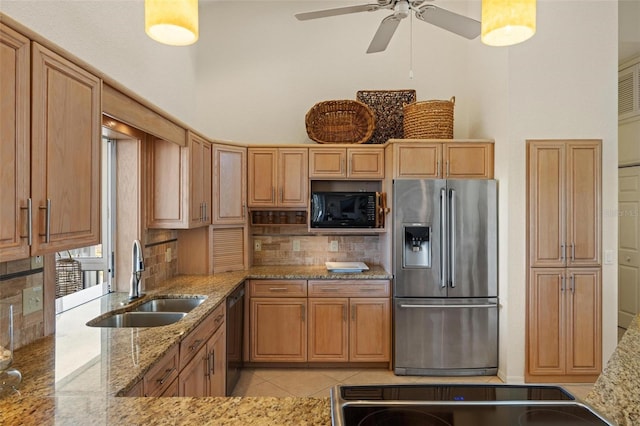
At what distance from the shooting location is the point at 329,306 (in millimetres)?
3506

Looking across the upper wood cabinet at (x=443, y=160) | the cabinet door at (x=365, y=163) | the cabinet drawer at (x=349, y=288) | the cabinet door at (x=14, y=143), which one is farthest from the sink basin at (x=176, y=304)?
the upper wood cabinet at (x=443, y=160)

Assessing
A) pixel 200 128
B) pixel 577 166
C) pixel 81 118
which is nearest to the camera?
pixel 81 118

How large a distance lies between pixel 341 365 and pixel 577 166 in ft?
8.87

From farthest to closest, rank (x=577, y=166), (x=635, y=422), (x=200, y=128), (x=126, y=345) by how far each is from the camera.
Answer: (x=200, y=128) < (x=577, y=166) < (x=126, y=345) < (x=635, y=422)

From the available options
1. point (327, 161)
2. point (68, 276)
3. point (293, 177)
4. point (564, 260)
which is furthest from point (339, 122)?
point (68, 276)

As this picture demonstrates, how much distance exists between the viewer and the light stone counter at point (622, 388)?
0.95m

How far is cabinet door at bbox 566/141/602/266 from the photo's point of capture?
10.4ft

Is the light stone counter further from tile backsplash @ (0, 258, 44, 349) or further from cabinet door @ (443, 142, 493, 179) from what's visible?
cabinet door @ (443, 142, 493, 179)

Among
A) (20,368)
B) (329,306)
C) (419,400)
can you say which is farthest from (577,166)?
(20,368)

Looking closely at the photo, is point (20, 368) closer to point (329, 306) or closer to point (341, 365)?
point (329, 306)

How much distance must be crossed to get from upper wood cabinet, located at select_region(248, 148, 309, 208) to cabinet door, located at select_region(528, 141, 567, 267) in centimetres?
204

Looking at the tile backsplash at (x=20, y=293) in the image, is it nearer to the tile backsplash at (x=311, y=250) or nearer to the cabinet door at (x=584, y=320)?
the tile backsplash at (x=311, y=250)

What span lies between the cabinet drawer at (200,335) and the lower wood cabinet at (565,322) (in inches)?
100

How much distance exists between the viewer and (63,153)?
1.48m
